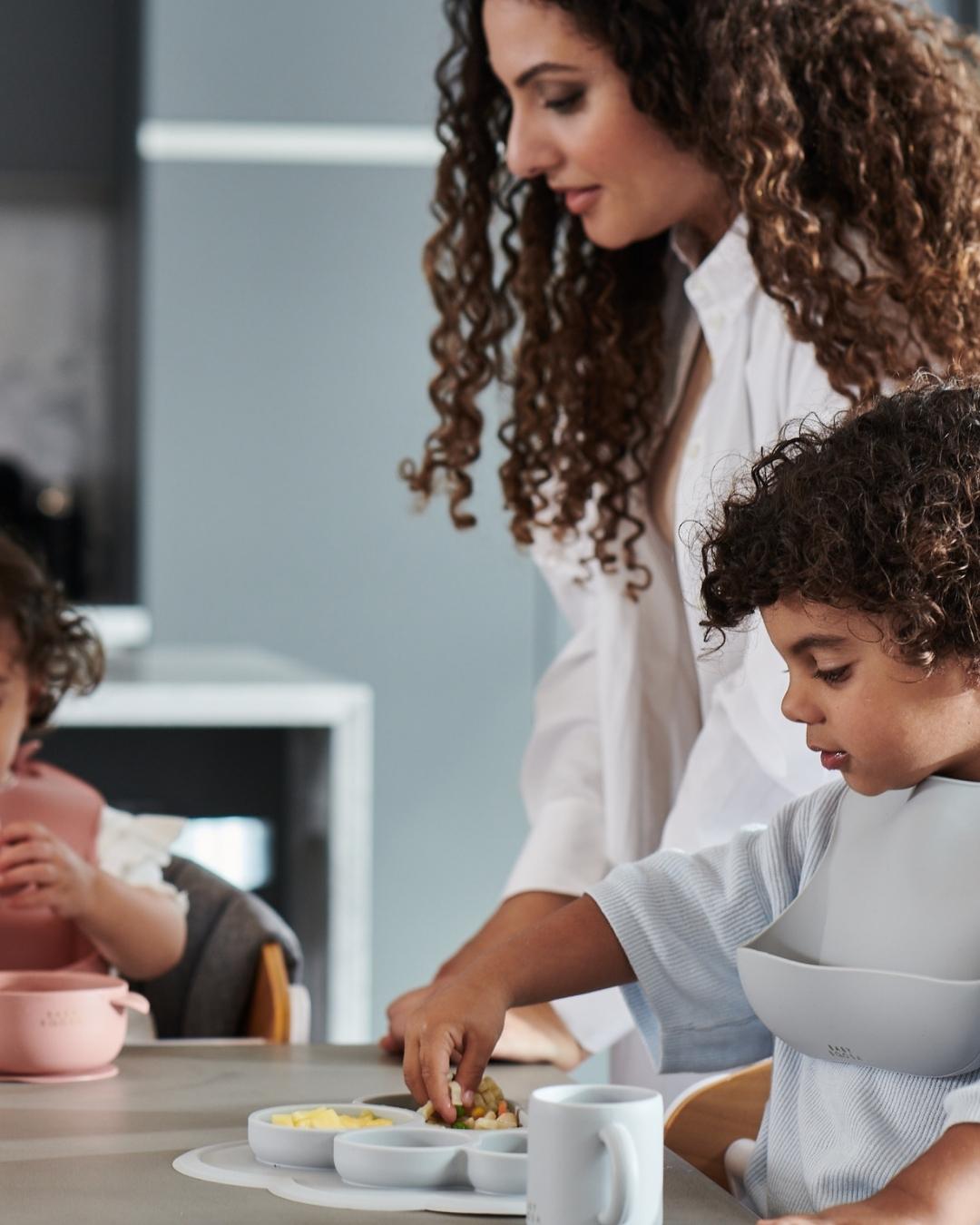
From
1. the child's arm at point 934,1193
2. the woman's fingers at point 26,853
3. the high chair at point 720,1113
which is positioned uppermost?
the woman's fingers at point 26,853

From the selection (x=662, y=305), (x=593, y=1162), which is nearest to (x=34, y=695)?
(x=662, y=305)

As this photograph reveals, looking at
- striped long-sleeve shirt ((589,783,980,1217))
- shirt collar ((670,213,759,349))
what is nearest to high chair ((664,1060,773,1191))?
striped long-sleeve shirt ((589,783,980,1217))

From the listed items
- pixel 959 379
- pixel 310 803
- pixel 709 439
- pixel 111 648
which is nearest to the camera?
pixel 959 379

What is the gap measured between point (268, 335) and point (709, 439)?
2.12 m

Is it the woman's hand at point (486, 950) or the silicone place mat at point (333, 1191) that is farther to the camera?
the woman's hand at point (486, 950)

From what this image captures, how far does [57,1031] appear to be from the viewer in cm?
113

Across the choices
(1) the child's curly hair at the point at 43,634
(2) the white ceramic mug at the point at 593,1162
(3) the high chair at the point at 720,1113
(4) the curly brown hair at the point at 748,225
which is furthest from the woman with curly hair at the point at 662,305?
(2) the white ceramic mug at the point at 593,1162

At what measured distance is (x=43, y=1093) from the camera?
1096 millimetres

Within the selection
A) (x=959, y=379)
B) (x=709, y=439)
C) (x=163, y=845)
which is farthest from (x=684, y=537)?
(x=163, y=845)

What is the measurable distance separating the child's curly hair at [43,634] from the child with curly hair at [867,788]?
722 millimetres

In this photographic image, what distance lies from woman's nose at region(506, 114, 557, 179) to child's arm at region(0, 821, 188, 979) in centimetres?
67

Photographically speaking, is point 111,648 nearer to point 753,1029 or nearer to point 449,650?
point 449,650

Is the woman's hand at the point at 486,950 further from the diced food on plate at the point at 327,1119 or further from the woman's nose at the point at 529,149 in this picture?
the woman's nose at the point at 529,149

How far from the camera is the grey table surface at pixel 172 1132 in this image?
818 millimetres
